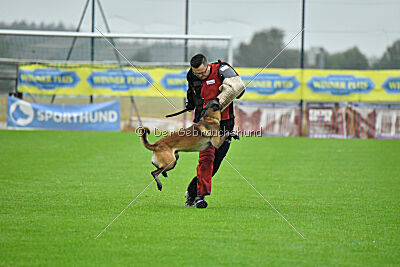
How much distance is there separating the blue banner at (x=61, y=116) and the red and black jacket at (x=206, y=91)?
47.9 ft

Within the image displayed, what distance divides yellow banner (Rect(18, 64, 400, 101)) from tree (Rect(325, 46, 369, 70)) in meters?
6.91

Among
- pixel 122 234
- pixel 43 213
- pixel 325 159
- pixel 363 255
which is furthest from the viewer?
pixel 325 159

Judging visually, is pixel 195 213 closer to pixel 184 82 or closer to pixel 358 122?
pixel 184 82

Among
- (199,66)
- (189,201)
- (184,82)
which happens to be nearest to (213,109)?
(199,66)

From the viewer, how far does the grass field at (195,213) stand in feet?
17.6

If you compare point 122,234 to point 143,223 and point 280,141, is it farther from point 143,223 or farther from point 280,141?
point 280,141

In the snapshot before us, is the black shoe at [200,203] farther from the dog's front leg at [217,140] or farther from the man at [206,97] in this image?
the dog's front leg at [217,140]

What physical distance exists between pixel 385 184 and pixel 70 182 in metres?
5.48

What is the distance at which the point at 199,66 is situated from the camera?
7199 mm

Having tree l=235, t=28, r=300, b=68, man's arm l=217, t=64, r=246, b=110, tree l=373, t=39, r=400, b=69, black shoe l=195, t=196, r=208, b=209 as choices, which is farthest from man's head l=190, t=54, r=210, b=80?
tree l=235, t=28, r=300, b=68

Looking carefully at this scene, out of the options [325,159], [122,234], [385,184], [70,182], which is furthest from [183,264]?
[325,159]

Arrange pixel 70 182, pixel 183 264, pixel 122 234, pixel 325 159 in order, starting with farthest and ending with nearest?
pixel 325 159, pixel 70 182, pixel 122 234, pixel 183 264

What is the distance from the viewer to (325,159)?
14.4m

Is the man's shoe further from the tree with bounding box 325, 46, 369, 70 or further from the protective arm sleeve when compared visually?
the tree with bounding box 325, 46, 369, 70
